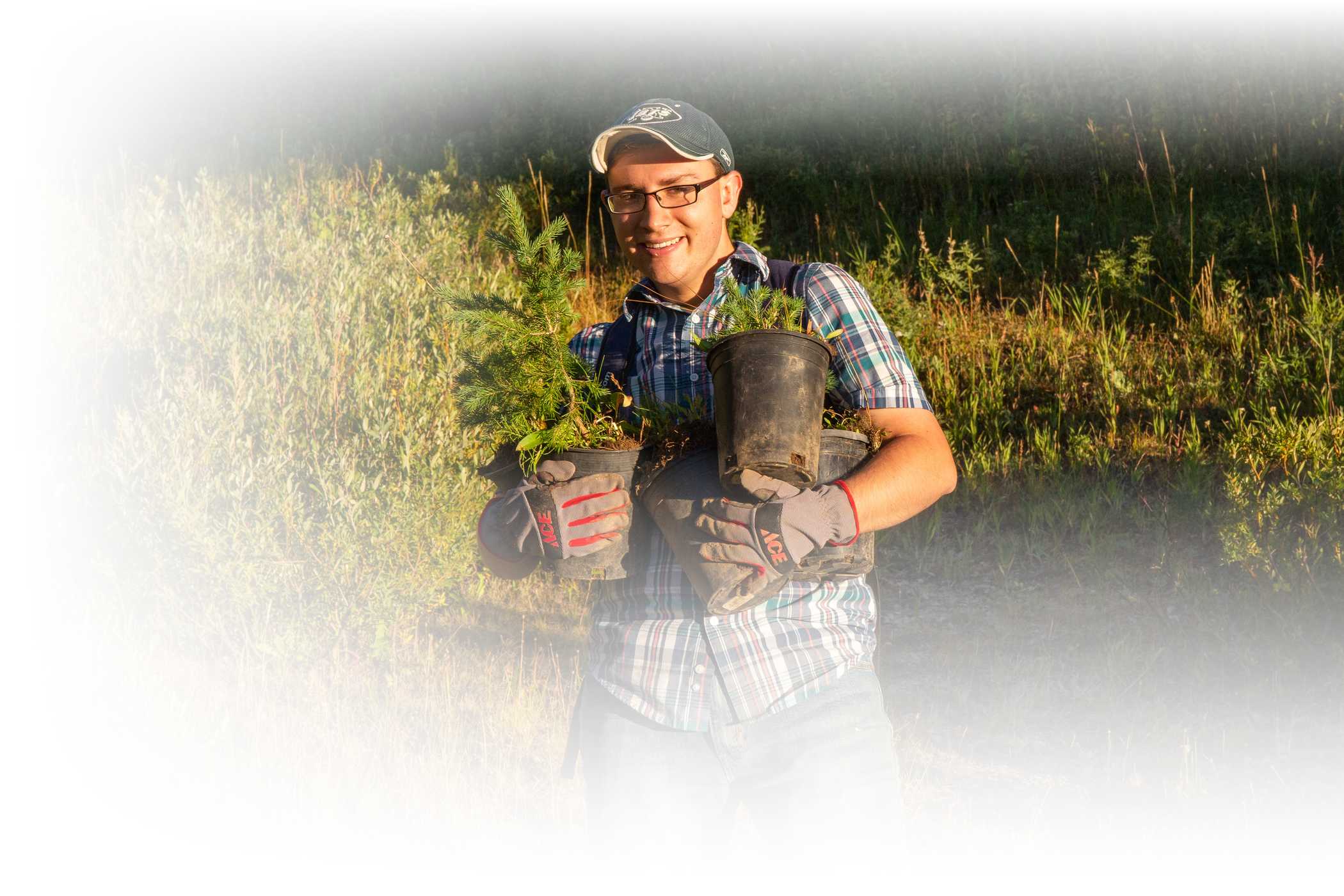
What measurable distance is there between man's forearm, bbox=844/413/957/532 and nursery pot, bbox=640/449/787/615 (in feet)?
0.82

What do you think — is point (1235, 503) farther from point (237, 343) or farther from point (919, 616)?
point (237, 343)

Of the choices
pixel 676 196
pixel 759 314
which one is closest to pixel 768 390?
pixel 759 314

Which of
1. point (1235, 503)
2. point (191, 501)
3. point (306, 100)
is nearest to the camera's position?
point (191, 501)

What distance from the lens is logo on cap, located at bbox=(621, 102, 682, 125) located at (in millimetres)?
2336

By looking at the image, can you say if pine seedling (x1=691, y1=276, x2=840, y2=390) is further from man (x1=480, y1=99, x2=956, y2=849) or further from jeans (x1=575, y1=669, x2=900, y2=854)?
jeans (x1=575, y1=669, x2=900, y2=854)

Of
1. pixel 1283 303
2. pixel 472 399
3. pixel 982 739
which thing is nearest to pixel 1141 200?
pixel 1283 303

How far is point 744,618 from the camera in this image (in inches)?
87.8

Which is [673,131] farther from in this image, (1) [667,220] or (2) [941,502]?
(2) [941,502]

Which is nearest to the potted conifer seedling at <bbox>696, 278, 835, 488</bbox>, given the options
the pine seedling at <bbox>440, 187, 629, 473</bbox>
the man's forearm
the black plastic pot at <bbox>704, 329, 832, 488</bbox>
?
Answer: the black plastic pot at <bbox>704, 329, 832, 488</bbox>

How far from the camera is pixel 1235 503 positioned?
5.93m

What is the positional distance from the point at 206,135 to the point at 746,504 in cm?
1003

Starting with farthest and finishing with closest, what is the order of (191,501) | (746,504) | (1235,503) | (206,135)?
(206,135) → (1235,503) → (191,501) → (746,504)

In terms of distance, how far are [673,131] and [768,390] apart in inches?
28.2

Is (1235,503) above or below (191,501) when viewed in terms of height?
below
